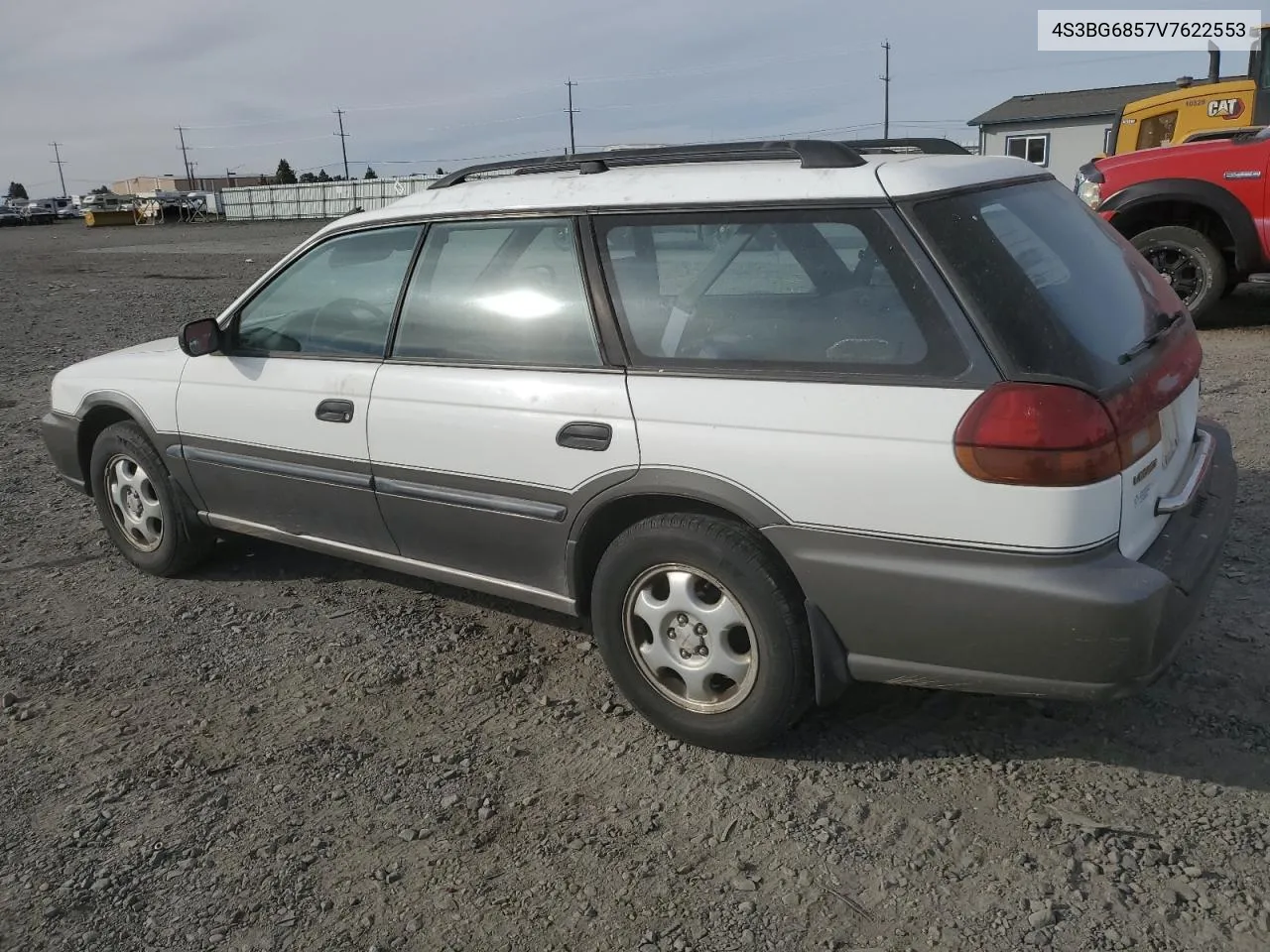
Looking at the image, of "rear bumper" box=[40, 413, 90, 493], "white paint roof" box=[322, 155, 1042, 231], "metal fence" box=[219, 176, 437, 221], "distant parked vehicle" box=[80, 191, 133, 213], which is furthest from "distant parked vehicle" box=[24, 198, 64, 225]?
"white paint roof" box=[322, 155, 1042, 231]

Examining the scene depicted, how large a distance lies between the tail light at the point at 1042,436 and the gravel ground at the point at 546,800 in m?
0.96

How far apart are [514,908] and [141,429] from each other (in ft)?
10.1

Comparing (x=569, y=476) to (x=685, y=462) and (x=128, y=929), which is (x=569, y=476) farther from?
(x=128, y=929)

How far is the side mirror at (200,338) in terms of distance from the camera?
13.7 feet

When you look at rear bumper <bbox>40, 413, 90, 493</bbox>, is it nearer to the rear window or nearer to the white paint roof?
the white paint roof

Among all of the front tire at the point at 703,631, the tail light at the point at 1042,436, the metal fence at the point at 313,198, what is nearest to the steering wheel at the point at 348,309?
the front tire at the point at 703,631

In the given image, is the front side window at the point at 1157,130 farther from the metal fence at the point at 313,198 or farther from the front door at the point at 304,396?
the metal fence at the point at 313,198

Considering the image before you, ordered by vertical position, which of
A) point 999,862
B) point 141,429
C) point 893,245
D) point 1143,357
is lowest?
point 999,862

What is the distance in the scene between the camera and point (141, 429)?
182 inches

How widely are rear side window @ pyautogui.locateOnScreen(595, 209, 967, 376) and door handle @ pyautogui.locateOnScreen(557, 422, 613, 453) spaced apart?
24cm

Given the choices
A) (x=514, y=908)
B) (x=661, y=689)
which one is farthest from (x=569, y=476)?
(x=514, y=908)

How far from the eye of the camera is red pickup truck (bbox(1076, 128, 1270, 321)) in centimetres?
851

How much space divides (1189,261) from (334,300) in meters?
7.71

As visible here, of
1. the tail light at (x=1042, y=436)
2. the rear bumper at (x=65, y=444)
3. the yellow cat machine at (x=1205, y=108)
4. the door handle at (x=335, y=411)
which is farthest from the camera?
the yellow cat machine at (x=1205, y=108)
